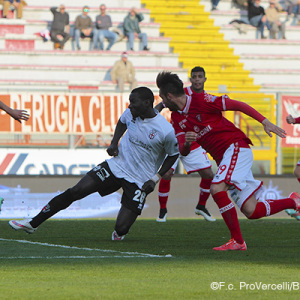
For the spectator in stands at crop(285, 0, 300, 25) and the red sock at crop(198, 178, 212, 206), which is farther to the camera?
the spectator in stands at crop(285, 0, 300, 25)

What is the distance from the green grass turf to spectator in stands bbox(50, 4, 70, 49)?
13653 mm

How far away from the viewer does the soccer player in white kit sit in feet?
31.0

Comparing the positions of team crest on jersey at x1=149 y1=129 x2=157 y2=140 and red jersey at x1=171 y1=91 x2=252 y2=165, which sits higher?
red jersey at x1=171 y1=91 x2=252 y2=165

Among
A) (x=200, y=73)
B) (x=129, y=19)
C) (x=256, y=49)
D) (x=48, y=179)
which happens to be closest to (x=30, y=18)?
(x=129, y=19)

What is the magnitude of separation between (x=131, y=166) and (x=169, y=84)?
54.4 inches

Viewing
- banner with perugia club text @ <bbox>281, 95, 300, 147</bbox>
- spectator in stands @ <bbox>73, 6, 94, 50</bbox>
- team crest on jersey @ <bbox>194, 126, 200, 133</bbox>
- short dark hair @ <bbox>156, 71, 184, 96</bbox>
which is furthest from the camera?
spectator in stands @ <bbox>73, 6, 94, 50</bbox>

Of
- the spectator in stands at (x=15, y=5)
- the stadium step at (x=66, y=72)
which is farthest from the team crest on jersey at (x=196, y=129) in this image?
the spectator in stands at (x=15, y=5)

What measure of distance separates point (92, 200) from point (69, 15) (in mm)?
11319

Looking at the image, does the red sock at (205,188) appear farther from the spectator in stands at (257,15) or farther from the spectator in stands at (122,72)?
the spectator in stands at (257,15)

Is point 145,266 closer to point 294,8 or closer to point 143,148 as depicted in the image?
point 143,148

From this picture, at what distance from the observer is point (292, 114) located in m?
16.7

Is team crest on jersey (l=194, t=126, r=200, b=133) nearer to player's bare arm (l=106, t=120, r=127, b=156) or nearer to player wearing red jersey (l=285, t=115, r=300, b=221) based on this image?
player's bare arm (l=106, t=120, r=127, b=156)

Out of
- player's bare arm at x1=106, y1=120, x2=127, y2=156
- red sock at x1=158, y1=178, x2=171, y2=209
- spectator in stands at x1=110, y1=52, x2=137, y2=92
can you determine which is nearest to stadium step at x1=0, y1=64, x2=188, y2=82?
spectator in stands at x1=110, y1=52, x2=137, y2=92


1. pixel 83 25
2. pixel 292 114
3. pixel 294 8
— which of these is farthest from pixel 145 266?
pixel 294 8
